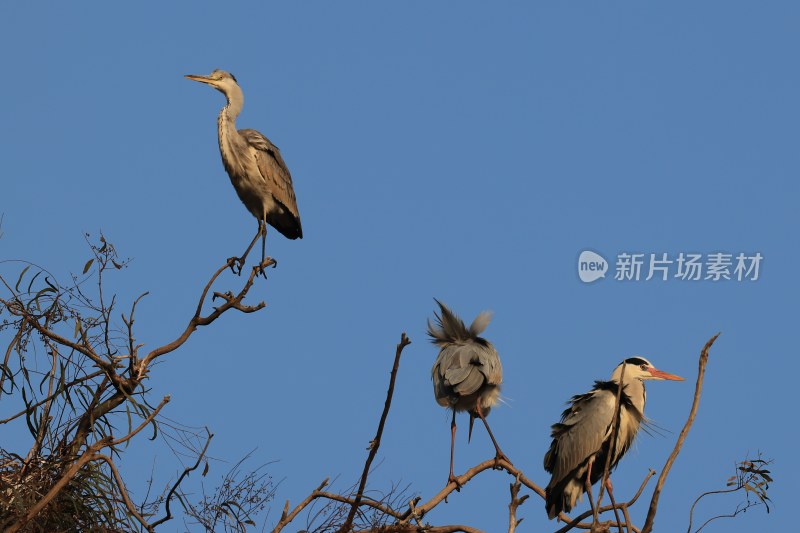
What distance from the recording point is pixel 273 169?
9.59m

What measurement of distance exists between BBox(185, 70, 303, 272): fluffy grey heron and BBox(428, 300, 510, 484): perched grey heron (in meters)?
1.78

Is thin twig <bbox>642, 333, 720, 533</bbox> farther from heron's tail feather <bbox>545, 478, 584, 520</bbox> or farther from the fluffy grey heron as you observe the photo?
the fluffy grey heron

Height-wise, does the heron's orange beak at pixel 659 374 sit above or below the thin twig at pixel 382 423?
above

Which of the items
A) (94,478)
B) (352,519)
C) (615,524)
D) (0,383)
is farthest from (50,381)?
(615,524)

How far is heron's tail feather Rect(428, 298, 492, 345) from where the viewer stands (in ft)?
27.2

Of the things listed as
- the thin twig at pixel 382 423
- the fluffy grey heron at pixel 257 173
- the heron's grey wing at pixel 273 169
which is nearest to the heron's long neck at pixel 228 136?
the fluffy grey heron at pixel 257 173

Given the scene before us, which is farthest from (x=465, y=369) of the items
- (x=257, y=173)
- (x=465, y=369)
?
(x=257, y=173)

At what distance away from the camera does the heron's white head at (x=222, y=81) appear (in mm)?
10000

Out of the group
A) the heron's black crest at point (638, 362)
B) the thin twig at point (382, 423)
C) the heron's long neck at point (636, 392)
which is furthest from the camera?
the heron's black crest at point (638, 362)

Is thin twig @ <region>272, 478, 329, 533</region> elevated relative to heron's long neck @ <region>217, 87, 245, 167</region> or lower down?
lower down

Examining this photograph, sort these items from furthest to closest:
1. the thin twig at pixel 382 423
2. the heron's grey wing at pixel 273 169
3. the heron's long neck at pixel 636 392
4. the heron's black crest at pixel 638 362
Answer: the heron's grey wing at pixel 273 169 → the heron's black crest at pixel 638 362 → the heron's long neck at pixel 636 392 → the thin twig at pixel 382 423

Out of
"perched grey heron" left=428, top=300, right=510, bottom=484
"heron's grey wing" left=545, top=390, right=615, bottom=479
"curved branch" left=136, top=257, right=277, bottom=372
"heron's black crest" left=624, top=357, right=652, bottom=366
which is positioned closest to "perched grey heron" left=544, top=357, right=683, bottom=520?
"heron's grey wing" left=545, top=390, right=615, bottom=479

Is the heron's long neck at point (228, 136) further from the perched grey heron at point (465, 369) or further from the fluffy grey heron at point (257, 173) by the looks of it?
the perched grey heron at point (465, 369)

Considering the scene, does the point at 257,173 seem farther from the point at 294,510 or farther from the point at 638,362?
the point at 294,510
